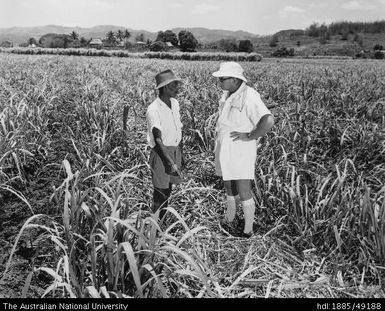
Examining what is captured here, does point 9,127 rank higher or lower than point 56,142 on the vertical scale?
higher

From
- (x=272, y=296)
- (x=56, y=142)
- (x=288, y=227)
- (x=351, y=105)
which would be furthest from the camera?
(x=351, y=105)

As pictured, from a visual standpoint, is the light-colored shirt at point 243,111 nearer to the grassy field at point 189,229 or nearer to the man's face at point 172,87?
the man's face at point 172,87

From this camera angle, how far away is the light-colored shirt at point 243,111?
2.76m

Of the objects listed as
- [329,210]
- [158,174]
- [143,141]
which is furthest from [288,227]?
[143,141]

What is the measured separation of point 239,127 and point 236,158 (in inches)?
9.4

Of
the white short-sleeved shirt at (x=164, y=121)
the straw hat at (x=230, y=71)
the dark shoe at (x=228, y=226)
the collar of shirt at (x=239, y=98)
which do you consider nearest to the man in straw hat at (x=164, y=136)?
the white short-sleeved shirt at (x=164, y=121)

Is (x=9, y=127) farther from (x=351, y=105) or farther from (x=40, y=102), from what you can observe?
(x=351, y=105)

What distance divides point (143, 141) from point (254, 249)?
9.30ft

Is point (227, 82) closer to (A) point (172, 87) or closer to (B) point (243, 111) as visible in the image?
(B) point (243, 111)

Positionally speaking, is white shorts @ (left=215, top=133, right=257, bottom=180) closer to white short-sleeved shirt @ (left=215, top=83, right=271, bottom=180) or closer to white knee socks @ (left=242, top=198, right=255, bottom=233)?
white short-sleeved shirt @ (left=215, top=83, right=271, bottom=180)

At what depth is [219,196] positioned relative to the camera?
12.2 ft

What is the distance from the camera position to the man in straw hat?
2.78 meters
